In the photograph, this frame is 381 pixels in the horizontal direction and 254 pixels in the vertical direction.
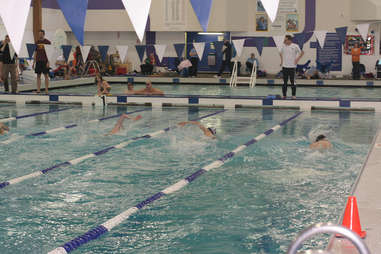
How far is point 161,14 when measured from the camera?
22859 millimetres

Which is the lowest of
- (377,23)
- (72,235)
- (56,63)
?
(72,235)

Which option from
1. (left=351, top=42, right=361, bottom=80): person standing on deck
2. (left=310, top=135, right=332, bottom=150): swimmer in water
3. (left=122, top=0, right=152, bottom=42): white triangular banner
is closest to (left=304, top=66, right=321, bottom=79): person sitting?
(left=351, top=42, right=361, bottom=80): person standing on deck

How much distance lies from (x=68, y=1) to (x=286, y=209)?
253 centimetres

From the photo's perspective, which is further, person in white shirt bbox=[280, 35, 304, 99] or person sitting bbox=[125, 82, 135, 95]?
person sitting bbox=[125, 82, 135, 95]

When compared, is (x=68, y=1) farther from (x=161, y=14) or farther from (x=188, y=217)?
(x=161, y=14)

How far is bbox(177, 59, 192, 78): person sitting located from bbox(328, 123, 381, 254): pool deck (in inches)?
598

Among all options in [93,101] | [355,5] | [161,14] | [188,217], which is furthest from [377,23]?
[188,217]

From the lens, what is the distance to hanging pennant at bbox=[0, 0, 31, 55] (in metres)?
2.66

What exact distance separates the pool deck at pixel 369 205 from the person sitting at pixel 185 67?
49.9 feet

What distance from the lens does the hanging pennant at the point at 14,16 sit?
2.66m

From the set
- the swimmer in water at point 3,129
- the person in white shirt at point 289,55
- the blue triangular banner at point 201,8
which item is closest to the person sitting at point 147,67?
the person in white shirt at point 289,55

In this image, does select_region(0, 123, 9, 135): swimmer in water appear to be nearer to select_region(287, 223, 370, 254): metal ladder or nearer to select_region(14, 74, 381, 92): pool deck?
select_region(287, 223, 370, 254): metal ladder

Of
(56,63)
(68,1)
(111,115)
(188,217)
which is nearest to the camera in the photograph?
(68,1)

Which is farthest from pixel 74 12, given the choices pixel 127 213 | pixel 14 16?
pixel 127 213
